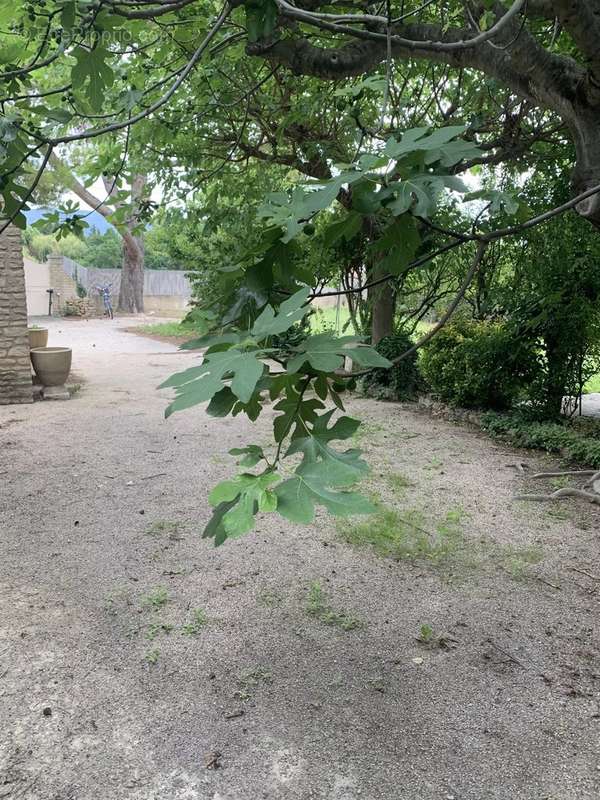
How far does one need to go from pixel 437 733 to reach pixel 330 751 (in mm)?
385

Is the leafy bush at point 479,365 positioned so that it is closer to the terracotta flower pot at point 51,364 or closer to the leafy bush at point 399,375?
the leafy bush at point 399,375

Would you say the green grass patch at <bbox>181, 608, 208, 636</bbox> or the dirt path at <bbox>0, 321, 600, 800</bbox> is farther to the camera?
the green grass patch at <bbox>181, 608, 208, 636</bbox>

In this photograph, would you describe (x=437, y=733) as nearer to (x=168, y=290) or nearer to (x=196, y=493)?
(x=196, y=493)

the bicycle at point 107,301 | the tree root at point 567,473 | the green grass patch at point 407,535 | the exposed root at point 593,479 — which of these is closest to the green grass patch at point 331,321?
the green grass patch at point 407,535

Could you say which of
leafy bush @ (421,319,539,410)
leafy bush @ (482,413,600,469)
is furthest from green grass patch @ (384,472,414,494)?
leafy bush @ (421,319,539,410)

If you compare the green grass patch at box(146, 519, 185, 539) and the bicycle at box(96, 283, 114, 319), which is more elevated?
the bicycle at box(96, 283, 114, 319)

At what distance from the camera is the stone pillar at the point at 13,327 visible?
6938 millimetres

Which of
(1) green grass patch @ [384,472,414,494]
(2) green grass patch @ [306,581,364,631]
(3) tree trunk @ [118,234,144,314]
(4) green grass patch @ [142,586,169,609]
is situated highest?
(3) tree trunk @ [118,234,144,314]

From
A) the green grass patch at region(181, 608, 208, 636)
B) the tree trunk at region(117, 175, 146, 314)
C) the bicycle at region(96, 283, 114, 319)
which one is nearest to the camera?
the green grass patch at region(181, 608, 208, 636)

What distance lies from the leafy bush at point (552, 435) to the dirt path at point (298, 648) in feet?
2.44

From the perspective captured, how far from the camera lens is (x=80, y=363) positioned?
1093 cm

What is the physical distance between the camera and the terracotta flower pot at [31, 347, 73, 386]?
7641mm

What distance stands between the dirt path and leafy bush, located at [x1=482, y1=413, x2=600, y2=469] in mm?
745

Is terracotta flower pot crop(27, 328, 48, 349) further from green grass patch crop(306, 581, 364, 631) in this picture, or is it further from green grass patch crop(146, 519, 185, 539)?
green grass patch crop(306, 581, 364, 631)
